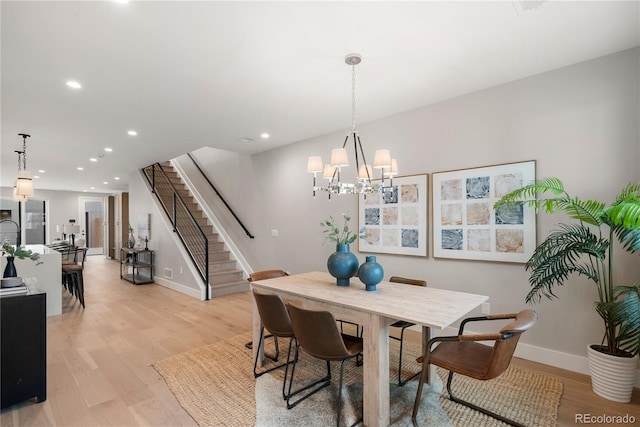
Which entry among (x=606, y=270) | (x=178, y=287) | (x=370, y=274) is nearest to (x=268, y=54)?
(x=370, y=274)

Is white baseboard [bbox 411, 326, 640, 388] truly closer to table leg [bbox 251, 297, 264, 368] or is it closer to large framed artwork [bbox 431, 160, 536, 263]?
large framed artwork [bbox 431, 160, 536, 263]

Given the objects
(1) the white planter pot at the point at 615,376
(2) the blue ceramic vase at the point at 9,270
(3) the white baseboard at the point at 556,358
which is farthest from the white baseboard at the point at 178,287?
(1) the white planter pot at the point at 615,376

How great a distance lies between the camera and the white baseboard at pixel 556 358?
2.65 meters

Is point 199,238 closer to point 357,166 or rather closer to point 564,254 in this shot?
point 357,166

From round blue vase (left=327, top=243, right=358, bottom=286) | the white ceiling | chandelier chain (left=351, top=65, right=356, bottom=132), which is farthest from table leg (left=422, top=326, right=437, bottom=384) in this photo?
the white ceiling

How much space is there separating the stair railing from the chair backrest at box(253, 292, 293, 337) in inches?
126

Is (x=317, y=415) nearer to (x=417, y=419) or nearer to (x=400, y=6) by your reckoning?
(x=417, y=419)

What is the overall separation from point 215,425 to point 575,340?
9.84ft

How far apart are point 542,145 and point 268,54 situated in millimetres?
2579

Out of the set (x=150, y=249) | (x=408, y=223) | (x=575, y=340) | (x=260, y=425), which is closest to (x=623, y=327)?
(x=575, y=340)

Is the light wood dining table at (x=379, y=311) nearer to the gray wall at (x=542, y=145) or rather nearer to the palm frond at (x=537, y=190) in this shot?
the palm frond at (x=537, y=190)

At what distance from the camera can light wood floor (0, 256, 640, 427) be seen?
2139 millimetres

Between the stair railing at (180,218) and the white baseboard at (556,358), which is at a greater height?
the stair railing at (180,218)

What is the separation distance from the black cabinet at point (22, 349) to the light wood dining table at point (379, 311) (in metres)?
1.83
